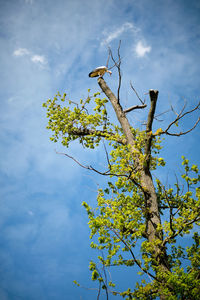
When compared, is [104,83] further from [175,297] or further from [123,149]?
[175,297]

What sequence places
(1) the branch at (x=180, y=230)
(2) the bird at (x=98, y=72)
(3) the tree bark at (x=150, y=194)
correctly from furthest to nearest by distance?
1. (2) the bird at (x=98, y=72)
2. (3) the tree bark at (x=150, y=194)
3. (1) the branch at (x=180, y=230)

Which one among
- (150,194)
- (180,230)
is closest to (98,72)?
(150,194)

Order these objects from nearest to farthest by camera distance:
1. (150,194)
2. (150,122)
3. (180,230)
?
(180,230) < (150,194) < (150,122)

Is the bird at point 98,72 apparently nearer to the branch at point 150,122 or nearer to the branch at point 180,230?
the branch at point 150,122

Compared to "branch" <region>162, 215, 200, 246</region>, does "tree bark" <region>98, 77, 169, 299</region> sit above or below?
above

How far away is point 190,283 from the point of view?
2666 mm

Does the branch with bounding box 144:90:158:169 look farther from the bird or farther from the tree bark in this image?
the bird

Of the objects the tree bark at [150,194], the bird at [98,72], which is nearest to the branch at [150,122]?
the tree bark at [150,194]

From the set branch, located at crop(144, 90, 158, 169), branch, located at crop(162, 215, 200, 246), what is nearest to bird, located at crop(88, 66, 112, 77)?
branch, located at crop(144, 90, 158, 169)

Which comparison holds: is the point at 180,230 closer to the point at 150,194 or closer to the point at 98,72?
the point at 150,194

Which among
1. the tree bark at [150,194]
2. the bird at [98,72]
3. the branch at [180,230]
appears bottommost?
the branch at [180,230]

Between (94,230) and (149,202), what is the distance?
1398mm

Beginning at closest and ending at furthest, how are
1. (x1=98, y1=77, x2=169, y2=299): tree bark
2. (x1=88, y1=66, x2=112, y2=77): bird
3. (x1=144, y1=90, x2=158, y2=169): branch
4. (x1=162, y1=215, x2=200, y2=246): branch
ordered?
(x1=162, y1=215, x2=200, y2=246): branch, (x1=98, y1=77, x2=169, y2=299): tree bark, (x1=144, y1=90, x2=158, y2=169): branch, (x1=88, y1=66, x2=112, y2=77): bird

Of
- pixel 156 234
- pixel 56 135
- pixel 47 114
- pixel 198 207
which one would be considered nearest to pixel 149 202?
pixel 156 234
